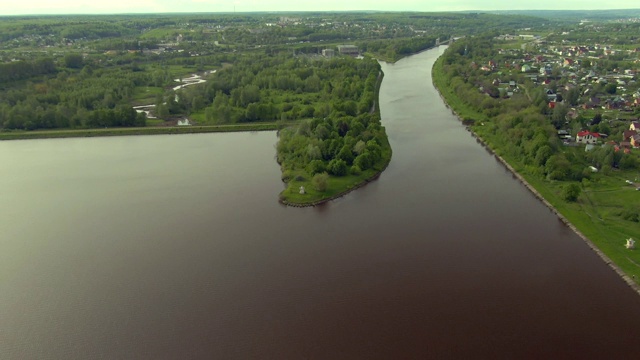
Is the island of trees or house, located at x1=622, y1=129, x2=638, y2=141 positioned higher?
the island of trees

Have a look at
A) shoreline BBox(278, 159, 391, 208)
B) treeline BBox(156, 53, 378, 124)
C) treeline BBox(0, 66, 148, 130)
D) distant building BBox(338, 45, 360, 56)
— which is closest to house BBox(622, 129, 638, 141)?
shoreline BBox(278, 159, 391, 208)

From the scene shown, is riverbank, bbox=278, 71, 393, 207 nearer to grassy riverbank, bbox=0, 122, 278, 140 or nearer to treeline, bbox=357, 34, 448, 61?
grassy riverbank, bbox=0, 122, 278, 140

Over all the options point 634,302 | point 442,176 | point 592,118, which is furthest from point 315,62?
point 634,302

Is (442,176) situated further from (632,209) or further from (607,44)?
(607,44)

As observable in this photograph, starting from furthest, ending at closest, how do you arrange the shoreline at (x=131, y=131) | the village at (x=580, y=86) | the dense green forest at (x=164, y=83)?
the dense green forest at (x=164, y=83) → the shoreline at (x=131, y=131) → the village at (x=580, y=86)

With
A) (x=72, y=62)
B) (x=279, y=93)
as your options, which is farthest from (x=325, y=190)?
(x=72, y=62)

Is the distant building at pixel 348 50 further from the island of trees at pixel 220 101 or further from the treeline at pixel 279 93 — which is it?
the treeline at pixel 279 93

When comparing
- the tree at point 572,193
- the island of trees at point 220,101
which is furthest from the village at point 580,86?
the island of trees at point 220,101
